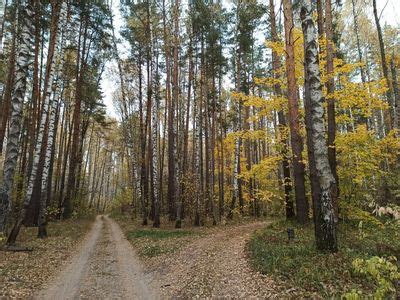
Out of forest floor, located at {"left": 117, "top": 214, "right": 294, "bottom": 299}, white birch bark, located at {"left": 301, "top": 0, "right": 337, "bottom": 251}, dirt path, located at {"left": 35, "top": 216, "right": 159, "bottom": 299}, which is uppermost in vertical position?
white birch bark, located at {"left": 301, "top": 0, "right": 337, "bottom": 251}

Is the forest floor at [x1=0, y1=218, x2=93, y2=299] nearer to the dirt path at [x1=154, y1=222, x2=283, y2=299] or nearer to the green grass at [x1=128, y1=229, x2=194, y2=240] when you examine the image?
the green grass at [x1=128, y1=229, x2=194, y2=240]

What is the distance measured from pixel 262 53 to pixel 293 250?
1972 cm

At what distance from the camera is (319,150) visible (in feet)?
22.9

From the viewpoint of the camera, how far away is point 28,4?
9.77 m

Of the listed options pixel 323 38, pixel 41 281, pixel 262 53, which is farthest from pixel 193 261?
pixel 262 53

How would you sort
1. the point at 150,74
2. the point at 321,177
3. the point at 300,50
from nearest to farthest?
the point at 321,177 < the point at 300,50 < the point at 150,74

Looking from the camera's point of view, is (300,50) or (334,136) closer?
(334,136)

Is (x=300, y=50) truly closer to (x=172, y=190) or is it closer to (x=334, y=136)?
(x=334, y=136)

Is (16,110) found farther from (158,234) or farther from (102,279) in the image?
(158,234)

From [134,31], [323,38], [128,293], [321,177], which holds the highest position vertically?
[134,31]

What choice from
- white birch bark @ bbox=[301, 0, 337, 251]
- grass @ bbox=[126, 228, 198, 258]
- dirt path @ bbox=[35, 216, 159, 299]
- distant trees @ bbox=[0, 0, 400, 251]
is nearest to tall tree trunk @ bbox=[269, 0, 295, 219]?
distant trees @ bbox=[0, 0, 400, 251]

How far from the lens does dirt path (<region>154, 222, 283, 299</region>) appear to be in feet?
21.1

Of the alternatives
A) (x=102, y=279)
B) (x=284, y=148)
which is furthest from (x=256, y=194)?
(x=102, y=279)

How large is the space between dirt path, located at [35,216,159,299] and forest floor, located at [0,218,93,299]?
0.34m
